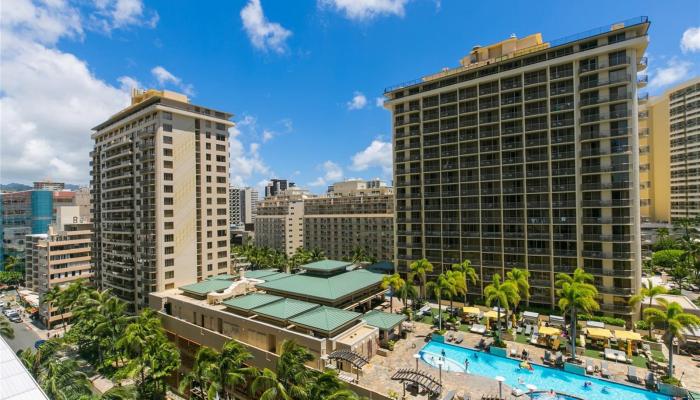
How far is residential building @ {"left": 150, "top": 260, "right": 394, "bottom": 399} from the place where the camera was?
36.5 meters

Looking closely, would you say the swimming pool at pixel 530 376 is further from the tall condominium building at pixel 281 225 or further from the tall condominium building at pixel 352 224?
the tall condominium building at pixel 281 225

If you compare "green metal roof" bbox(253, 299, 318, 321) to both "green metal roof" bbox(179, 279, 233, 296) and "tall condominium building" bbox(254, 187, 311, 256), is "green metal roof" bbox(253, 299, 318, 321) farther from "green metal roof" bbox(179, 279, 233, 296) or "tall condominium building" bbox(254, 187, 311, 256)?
"tall condominium building" bbox(254, 187, 311, 256)

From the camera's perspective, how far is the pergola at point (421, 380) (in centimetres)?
2991

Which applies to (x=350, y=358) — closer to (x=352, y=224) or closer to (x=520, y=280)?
(x=520, y=280)

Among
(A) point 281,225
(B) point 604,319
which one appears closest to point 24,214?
(A) point 281,225

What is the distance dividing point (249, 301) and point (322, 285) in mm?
12687

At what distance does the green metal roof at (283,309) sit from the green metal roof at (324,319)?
924 millimetres

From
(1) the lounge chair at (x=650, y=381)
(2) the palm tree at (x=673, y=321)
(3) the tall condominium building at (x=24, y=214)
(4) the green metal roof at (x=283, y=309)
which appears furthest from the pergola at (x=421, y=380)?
(3) the tall condominium building at (x=24, y=214)

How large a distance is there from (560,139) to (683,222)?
2921 inches

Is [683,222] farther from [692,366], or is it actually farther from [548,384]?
[548,384]

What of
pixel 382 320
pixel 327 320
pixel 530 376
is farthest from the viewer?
pixel 382 320

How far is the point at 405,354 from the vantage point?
41438 mm

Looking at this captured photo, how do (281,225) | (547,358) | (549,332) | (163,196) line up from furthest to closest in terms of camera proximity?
1. (281,225)
2. (163,196)
3. (549,332)
4. (547,358)

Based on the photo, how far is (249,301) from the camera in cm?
4584
